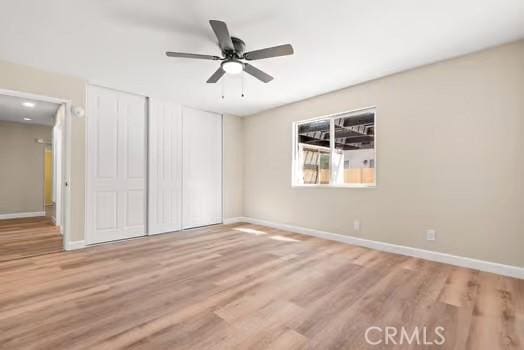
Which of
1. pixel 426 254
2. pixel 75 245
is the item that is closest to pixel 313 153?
pixel 426 254

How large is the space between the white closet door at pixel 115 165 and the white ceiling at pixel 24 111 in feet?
5.15

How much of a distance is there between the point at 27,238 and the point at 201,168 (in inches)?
126

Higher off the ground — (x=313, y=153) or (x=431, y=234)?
(x=313, y=153)

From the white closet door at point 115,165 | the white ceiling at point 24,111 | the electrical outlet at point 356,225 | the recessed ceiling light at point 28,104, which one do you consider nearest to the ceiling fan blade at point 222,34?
the white closet door at point 115,165

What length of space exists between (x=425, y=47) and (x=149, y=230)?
16.2ft

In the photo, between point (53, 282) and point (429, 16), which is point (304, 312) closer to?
point (53, 282)

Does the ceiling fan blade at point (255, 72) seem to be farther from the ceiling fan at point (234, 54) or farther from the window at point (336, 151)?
the window at point (336, 151)

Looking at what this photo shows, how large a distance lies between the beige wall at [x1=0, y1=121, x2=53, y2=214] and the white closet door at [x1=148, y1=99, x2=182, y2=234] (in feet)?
15.1

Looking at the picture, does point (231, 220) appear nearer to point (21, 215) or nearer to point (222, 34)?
point (222, 34)

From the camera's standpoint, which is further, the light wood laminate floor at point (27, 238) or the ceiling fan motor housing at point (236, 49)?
the light wood laminate floor at point (27, 238)

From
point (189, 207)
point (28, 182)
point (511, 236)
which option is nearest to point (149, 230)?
point (189, 207)

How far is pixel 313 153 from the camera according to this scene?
484cm

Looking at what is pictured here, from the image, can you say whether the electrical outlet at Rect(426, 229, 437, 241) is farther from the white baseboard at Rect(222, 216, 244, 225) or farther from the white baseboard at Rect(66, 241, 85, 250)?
the white baseboard at Rect(66, 241, 85, 250)

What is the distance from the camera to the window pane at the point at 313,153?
4532 millimetres
